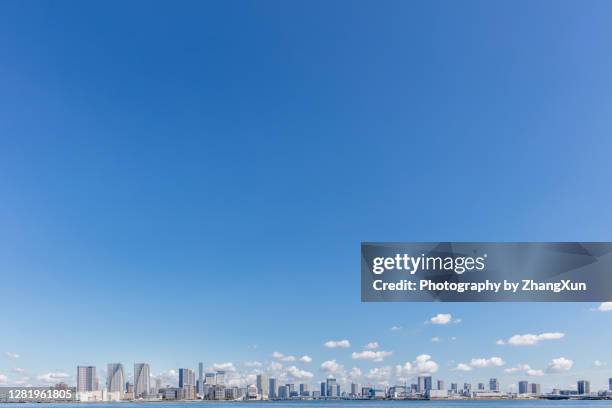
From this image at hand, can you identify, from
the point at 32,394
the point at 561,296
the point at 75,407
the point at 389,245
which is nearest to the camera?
the point at 561,296

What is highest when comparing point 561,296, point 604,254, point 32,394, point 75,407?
point 604,254

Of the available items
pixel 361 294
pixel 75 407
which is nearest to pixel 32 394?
pixel 361 294

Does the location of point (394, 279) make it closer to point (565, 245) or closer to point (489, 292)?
point (489, 292)

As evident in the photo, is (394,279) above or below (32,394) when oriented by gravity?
above

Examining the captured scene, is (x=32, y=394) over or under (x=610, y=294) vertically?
under

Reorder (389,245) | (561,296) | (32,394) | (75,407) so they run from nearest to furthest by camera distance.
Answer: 1. (561,296)
2. (389,245)
3. (32,394)
4. (75,407)

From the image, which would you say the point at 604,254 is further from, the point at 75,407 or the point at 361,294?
the point at 75,407

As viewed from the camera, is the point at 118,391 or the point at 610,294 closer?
the point at 610,294

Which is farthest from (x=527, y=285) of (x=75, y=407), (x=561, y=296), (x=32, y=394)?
(x=75, y=407)

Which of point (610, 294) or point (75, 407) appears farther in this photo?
point (75, 407)
